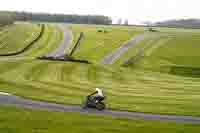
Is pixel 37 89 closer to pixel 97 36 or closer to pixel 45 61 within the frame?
pixel 45 61

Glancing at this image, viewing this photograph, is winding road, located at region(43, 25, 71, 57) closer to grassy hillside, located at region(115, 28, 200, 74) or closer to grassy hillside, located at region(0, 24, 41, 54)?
grassy hillside, located at region(0, 24, 41, 54)

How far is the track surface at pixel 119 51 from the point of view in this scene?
90688mm

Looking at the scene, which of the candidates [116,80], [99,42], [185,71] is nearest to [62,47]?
[99,42]

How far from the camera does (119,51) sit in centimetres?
10175

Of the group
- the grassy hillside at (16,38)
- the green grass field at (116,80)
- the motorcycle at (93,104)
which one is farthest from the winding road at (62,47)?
the motorcycle at (93,104)

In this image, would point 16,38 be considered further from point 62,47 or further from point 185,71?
point 185,71

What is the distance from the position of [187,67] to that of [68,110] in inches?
2105

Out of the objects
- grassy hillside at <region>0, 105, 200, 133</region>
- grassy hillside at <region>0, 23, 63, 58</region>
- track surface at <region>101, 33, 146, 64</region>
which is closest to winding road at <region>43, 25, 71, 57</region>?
grassy hillside at <region>0, 23, 63, 58</region>

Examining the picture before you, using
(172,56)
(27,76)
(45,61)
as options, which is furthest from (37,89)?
(172,56)

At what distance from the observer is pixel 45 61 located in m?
78.6

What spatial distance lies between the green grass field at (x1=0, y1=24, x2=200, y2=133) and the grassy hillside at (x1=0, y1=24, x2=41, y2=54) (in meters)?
4.32

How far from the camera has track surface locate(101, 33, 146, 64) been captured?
90.7m

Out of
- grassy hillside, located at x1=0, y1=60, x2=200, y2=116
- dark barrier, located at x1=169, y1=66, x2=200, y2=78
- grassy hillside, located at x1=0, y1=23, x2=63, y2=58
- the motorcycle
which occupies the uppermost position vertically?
grassy hillside, located at x1=0, y1=23, x2=63, y2=58

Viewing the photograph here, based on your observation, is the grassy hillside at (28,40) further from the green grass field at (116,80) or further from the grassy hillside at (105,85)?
the grassy hillside at (105,85)
